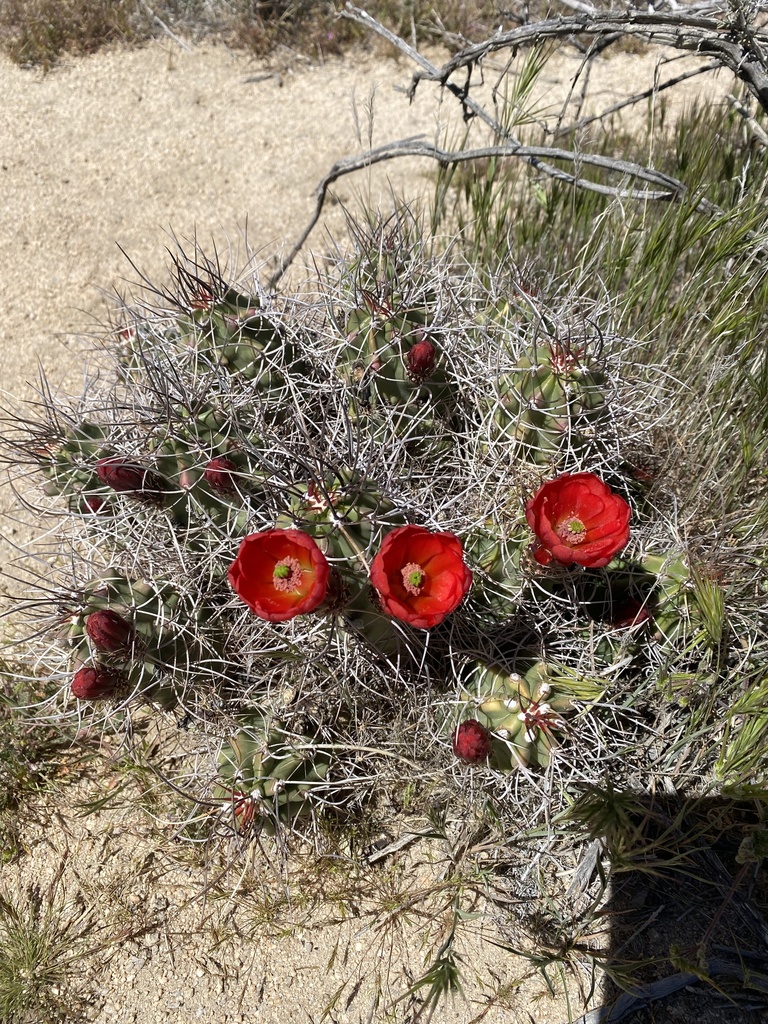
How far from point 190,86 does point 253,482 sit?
16.0 ft

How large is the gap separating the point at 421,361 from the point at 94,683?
1.17m

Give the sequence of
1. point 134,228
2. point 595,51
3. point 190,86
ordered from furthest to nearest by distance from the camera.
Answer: point 190,86, point 134,228, point 595,51

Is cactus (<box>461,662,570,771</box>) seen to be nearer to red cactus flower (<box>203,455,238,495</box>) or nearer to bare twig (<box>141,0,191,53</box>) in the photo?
red cactus flower (<box>203,455,238,495</box>)

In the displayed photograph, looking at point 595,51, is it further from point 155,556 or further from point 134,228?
point 134,228

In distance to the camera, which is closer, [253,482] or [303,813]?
[253,482]

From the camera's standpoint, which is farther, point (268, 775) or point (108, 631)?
point (268, 775)

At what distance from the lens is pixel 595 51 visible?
8.48ft

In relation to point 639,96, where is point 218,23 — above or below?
above

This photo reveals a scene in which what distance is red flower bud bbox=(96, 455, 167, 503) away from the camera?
5.57ft

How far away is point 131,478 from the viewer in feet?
5.73

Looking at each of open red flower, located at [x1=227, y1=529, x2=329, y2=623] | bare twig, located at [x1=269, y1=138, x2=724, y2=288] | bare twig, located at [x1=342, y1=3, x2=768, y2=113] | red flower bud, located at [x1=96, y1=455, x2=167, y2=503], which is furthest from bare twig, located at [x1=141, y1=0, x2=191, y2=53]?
open red flower, located at [x1=227, y1=529, x2=329, y2=623]

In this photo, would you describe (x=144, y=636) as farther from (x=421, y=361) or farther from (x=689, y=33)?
(x=689, y=33)

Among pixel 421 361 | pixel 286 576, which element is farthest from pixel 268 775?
pixel 421 361

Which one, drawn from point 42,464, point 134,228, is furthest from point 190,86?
point 42,464
